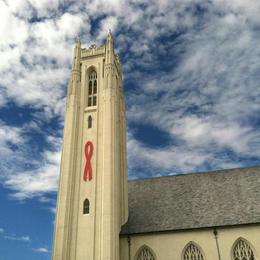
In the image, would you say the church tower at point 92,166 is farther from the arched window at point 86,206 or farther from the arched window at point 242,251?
the arched window at point 242,251

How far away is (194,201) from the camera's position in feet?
121

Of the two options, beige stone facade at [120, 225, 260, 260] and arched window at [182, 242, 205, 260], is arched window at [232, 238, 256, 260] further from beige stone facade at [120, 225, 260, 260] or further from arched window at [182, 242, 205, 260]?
arched window at [182, 242, 205, 260]

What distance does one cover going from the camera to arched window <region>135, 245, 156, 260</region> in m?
32.1

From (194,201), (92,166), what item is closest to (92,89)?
(92,166)

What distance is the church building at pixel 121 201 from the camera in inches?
1212

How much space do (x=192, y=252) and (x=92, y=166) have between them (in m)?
13.8

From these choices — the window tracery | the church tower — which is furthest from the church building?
the church tower

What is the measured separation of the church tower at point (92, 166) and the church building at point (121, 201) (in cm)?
10

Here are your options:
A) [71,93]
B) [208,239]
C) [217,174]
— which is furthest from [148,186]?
[71,93]

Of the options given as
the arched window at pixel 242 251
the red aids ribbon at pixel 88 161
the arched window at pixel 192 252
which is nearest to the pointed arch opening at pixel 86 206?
the red aids ribbon at pixel 88 161

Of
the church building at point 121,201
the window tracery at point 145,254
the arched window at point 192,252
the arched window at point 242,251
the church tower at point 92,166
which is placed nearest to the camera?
the arched window at point 242,251

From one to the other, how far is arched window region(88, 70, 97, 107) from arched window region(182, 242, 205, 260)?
65.6ft

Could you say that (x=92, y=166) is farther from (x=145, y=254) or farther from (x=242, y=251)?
(x=242, y=251)

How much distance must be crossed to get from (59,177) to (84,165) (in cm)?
304
